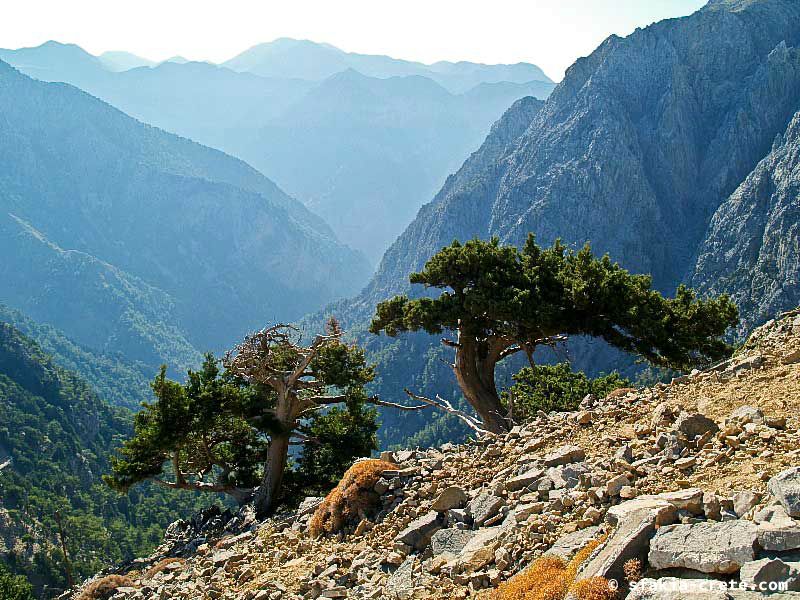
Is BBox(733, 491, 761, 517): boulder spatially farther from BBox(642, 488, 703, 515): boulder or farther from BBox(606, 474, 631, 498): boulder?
BBox(606, 474, 631, 498): boulder

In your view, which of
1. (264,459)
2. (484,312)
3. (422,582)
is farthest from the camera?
(264,459)

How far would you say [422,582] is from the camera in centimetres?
850

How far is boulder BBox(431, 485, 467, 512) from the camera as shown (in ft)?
34.6

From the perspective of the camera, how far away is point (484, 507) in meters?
9.79

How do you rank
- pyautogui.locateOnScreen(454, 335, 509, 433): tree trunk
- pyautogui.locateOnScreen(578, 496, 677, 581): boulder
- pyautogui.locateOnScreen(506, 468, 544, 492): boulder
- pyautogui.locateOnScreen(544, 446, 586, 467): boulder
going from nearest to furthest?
1. pyautogui.locateOnScreen(578, 496, 677, 581): boulder
2. pyautogui.locateOnScreen(506, 468, 544, 492): boulder
3. pyautogui.locateOnScreen(544, 446, 586, 467): boulder
4. pyautogui.locateOnScreen(454, 335, 509, 433): tree trunk

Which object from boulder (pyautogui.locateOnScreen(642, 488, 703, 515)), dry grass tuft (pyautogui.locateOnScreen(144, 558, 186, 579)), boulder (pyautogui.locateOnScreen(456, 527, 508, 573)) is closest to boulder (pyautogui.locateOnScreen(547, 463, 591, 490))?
boulder (pyautogui.locateOnScreen(456, 527, 508, 573))

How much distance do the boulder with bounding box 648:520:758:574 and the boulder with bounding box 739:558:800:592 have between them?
179 mm

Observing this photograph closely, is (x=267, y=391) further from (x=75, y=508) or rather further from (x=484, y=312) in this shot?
(x=75, y=508)

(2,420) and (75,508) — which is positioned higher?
(2,420)

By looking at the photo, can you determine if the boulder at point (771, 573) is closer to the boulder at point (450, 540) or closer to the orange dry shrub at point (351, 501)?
the boulder at point (450, 540)

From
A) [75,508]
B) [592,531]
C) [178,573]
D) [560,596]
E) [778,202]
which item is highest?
[778,202]

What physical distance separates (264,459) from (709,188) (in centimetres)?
19632

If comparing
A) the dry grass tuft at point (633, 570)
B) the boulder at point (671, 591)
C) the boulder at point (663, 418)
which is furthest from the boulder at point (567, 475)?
the boulder at point (671, 591)

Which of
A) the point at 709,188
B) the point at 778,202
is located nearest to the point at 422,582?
the point at 778,202
